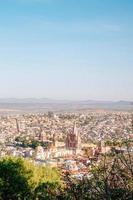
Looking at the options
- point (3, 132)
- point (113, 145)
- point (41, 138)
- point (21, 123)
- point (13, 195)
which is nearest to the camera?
point (113, 145)

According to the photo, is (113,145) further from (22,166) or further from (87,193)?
(22,166)

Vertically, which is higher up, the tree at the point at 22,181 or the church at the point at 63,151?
the tree at the point at 22,181

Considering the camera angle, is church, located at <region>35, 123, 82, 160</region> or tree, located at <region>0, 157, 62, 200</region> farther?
church, located at <region>35, 123, 82, 160</region>

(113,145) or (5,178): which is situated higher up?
(113,145)

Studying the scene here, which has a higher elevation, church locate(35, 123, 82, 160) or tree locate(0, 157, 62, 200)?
tree locate(0, 157, 62, 200)

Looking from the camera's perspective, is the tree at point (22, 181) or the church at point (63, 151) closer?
the tree at point (22, 181)

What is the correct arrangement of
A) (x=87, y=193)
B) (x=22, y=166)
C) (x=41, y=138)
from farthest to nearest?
(x=41, y=138), (x=22, y=166), (x=87, y=193)

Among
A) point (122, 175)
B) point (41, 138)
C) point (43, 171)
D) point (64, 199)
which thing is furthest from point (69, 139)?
point (122, 175)

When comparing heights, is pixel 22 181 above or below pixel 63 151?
above

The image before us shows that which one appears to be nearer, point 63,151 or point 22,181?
point 22,181

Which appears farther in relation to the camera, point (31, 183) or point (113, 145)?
point (31, 183)
